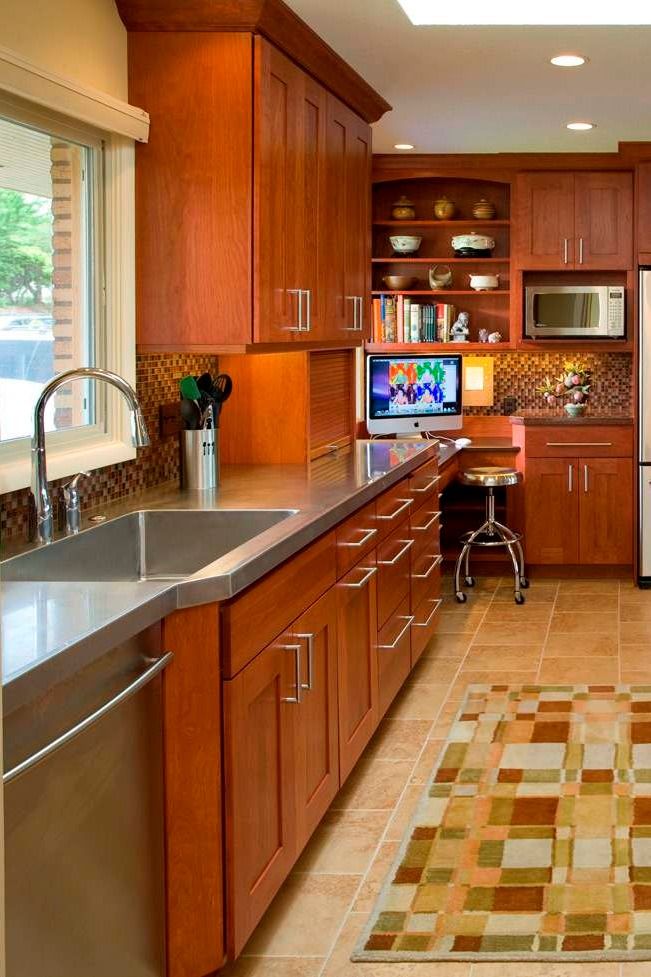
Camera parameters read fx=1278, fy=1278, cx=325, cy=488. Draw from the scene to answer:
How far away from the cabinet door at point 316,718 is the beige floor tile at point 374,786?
25 centimetres

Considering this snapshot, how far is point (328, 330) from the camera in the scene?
4766 mm

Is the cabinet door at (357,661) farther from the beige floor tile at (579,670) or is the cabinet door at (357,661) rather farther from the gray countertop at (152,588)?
the beige floor tile at (579,670)

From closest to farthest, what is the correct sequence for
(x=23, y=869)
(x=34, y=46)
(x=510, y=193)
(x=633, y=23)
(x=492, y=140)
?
(x=23, y=869) → (x=34, y=46) → (x=633, y=23) → (x=492, y=140) → (x=510, y=193)

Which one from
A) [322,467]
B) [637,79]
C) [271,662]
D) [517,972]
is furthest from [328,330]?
[517,972]

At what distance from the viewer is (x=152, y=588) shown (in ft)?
7.68

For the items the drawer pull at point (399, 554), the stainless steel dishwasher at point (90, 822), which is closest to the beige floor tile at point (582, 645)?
the drawer pull at point (399, 554)

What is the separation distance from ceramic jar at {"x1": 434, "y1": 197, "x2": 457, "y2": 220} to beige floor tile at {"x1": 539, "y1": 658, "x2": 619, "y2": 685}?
3.04 metres

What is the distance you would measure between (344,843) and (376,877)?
234 millimetres

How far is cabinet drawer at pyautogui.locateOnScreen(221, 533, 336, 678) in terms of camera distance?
251cm

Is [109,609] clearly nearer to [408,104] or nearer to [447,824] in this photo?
[447,824]

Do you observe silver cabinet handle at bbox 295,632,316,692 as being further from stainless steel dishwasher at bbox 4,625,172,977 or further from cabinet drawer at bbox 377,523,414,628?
cabinet drawer at bbox 377,523,414,628

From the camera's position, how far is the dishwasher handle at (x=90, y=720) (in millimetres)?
1747

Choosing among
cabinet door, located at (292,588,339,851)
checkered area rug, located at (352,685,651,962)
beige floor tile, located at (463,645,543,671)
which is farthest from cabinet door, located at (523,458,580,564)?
cabinet door, located at (292,588,339,851)

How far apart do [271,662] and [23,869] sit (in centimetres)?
107
